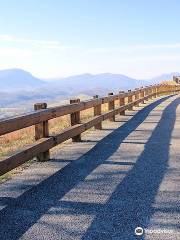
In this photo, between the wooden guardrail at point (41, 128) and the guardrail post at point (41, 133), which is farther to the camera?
the guardrail post at point (41, 133)

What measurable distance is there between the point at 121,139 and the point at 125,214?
6920 millimetres

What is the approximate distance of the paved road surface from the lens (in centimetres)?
460

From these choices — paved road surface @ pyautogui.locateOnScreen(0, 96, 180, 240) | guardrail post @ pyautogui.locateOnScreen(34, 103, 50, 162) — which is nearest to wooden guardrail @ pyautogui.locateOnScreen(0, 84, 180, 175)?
guardrail post @ pyautogui.locateOnScreen(34, 103, 50, 162)

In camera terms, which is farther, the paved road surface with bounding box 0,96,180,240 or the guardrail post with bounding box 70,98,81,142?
the guardrail post with bounding box 70,98,81,142

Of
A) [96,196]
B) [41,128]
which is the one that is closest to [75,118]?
[41,128]

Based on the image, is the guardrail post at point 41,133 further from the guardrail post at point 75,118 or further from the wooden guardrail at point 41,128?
the guardrail post at point 75,118

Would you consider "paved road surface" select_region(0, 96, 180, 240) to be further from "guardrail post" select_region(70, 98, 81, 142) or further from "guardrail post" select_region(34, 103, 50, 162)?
"guardrail post" select_region(70, 98, 81, 142)

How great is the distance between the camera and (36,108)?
8992 millimetres

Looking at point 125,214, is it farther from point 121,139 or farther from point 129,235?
point 121,139

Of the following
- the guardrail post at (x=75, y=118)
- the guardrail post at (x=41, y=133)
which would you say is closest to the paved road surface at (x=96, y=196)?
the guardrail post at (x=41, y=133)

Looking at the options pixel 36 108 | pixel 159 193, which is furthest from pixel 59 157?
pixel 159 193

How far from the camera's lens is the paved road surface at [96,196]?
4.60m

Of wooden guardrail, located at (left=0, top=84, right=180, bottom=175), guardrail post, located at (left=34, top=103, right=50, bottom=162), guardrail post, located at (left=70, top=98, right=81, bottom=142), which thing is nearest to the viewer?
wooden guardrail, located at (left=0, top=84, right=180, bottom=175)

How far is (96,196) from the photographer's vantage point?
5.96 metres
